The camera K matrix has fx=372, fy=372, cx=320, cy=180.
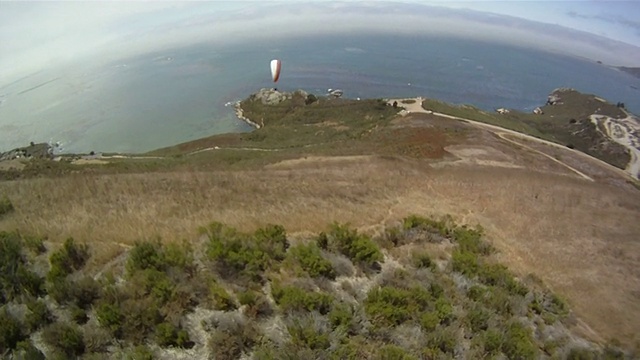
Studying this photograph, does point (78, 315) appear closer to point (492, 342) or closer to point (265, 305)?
point (265, 305)

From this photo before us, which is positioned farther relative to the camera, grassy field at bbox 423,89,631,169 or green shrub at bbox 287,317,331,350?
grassy field at bbox 423,89,631,169

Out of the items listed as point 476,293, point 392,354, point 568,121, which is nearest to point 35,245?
point 392,354

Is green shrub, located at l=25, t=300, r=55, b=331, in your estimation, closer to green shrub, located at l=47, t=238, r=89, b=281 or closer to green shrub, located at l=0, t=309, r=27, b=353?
green shrub, located at l=0, t=309, r=27, b=353

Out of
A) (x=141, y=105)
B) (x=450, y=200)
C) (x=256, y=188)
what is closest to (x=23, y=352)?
(x=256, y=188)

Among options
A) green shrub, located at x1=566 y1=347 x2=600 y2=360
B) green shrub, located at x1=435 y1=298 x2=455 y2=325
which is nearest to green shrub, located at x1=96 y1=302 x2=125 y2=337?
green shrub, located at x1=435 y1=298 x2=455 y2=325

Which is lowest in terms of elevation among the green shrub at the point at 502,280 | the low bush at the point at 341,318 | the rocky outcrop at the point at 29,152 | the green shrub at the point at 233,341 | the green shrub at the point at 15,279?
the rocky outcrop at the point at 29,152

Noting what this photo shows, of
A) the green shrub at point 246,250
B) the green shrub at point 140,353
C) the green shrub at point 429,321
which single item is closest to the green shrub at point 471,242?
the green shrub at point 429,321

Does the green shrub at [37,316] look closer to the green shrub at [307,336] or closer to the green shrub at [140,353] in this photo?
the green shrub at [140,353]
